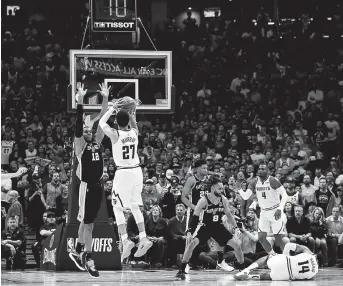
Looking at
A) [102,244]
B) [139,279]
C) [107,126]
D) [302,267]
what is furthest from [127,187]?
[102,244]

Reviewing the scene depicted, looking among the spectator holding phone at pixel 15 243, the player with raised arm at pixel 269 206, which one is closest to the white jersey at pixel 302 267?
the player with raised arm at pixel 269 206

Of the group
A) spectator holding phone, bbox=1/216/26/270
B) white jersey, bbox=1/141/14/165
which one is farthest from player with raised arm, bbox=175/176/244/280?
white jersey, bbox=1/141/14/165

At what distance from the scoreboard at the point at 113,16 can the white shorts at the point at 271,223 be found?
440 cm

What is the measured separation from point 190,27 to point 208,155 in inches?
359

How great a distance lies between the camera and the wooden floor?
12.1 metres

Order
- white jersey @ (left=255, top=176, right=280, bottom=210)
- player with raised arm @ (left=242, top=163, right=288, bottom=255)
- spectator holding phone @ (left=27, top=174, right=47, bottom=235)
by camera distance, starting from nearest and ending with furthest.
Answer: player with raised arm @ (left=242, top=163, right=288, bottom=255)
white jersey @ (left=255, top=176, right=280, bottom=210)
spectator holding phone @ (left=27, top=174, right=47, bottom=235)

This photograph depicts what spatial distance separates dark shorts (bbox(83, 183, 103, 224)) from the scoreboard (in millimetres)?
4068

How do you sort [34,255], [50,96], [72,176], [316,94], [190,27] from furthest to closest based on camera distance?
[190,27]
[316,94]
[50,96]
[34,255]
[72,176]

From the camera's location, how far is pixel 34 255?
1734 centimetres

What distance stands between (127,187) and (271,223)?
16.8ft

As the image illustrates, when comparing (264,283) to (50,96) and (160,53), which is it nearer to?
(160,53)

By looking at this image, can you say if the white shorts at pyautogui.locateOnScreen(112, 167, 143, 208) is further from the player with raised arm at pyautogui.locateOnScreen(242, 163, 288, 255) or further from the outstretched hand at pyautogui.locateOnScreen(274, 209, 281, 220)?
the player with raised arm at pyautogui.locateOnScreen(242, 163, 288, 255)

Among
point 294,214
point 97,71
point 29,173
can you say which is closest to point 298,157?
point 294,214

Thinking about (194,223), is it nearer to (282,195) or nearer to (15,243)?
(282,195)
